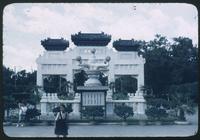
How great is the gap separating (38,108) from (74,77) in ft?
3.25

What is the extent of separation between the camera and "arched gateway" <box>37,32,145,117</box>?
4.88 metres

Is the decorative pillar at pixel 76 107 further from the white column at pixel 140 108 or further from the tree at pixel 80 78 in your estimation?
the white column at pixel 140 108

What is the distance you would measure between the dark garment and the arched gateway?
0.93 m

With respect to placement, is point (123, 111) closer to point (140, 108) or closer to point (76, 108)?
point (140, 108)

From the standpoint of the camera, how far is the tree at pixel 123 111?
496 centimetres

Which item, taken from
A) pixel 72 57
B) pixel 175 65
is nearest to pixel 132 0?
pixel 175 65

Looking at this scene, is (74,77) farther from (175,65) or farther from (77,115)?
(175,65)

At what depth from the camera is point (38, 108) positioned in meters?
4.48

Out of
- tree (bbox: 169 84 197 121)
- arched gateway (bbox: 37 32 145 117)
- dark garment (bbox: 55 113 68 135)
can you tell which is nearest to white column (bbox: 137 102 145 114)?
arched gateway (bbox: 37 32 145 117)

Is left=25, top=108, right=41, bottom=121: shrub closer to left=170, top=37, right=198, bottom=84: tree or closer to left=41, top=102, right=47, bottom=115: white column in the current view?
left=41, top=102, right=47, bottom=115: white column

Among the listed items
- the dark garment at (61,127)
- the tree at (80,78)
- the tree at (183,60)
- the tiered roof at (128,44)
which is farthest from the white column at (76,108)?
the tree at (183,60)

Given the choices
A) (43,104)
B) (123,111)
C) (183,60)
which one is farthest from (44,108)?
(183,60)

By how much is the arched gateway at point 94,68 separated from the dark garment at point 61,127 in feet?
3.04

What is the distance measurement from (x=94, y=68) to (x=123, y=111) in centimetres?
82
